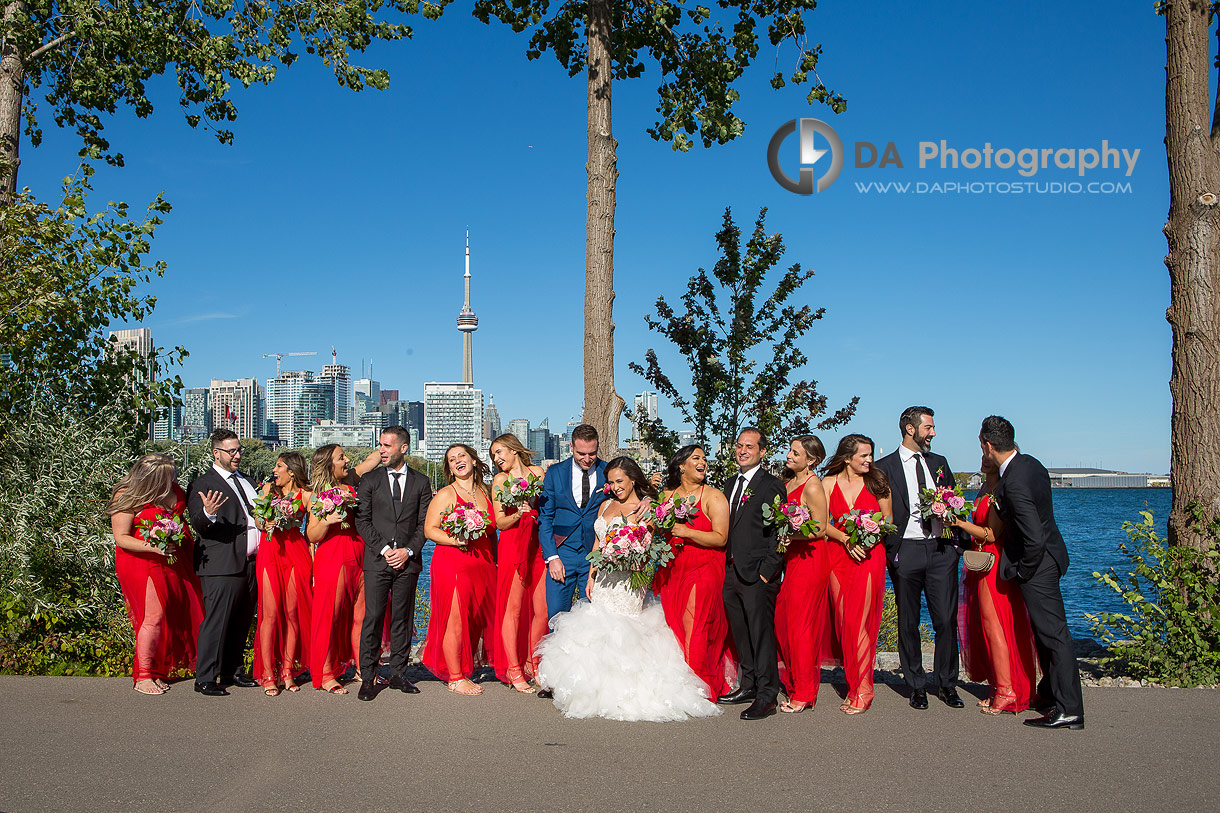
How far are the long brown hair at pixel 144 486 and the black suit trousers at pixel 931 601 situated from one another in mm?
6063

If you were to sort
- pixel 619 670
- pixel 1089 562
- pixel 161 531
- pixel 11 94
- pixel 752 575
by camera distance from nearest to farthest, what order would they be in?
1. pixel 619 670
2. pixel 752 575
3. pixel 161 531
4. pixel 11 94
5. pixel 1089 562

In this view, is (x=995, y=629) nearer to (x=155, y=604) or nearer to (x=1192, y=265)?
(x=1192, y=265)

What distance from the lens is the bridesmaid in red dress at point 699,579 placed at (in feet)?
22.9

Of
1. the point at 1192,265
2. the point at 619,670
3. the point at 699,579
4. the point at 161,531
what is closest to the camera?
the point at 619,670

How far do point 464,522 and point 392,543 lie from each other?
69 cm

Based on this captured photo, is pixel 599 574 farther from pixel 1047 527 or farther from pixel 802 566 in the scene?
pixel 1047 527

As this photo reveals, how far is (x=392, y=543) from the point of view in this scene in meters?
7.37

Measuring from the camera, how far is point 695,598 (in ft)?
23.2

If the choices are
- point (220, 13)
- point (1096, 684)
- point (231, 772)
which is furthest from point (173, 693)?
point (220, 13)

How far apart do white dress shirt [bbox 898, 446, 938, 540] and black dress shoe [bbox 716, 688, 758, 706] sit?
175 centimetres

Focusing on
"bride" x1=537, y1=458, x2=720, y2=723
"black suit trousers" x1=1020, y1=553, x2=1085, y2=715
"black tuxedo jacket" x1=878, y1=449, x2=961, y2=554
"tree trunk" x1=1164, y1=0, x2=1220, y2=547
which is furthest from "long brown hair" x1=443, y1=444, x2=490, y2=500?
"tree trunk" x1=1164, y1=0, x2=1220, y2=547

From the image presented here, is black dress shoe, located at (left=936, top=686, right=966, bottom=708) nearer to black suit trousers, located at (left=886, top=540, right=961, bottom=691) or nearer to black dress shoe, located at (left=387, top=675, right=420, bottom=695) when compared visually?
black suit trousers, located at (left=886, top=540, right=961, bottom=691)

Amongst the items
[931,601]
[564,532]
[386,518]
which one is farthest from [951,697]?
[386,518]

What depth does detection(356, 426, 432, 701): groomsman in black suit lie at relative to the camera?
730 centimetres
